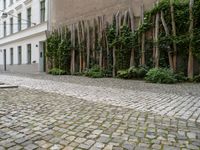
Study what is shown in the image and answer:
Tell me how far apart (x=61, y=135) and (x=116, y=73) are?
33.4 ft

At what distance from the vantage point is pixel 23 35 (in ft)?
79.8

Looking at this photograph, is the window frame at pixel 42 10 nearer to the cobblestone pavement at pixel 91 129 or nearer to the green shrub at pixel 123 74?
the green shrub at pixel 123 74

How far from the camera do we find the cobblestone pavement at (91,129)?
322 centimetres

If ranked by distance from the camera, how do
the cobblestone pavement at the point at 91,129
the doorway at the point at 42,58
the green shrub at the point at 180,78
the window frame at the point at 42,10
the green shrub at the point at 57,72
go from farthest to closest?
the window frame at the point at 42,10, the doorway at the point at 42,58, the green shrub at the point at 57,72, the green shrub at the point at 180,78, the cobblestone pavement at the point at 91,129

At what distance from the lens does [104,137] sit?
11.4ft

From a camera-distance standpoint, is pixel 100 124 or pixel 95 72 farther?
pixel 95 72

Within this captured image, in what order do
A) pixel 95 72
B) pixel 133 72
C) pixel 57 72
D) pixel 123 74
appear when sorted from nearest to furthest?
pixel 133 72, pixel 123 74, pixel 95 72, pixel 57 72

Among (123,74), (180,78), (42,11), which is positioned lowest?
(180,78)

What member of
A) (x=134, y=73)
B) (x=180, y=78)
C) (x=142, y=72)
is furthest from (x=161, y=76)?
(x=134, y=73)

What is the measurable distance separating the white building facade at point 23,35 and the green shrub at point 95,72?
7530 mm

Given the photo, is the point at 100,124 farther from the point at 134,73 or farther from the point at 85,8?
the point at 85,8

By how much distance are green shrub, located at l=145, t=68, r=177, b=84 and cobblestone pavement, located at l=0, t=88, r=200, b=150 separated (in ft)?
17.7

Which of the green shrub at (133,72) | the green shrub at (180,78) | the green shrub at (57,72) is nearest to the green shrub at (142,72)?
the green shrub at (133,72)

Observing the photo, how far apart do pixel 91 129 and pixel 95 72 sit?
10270 mm
